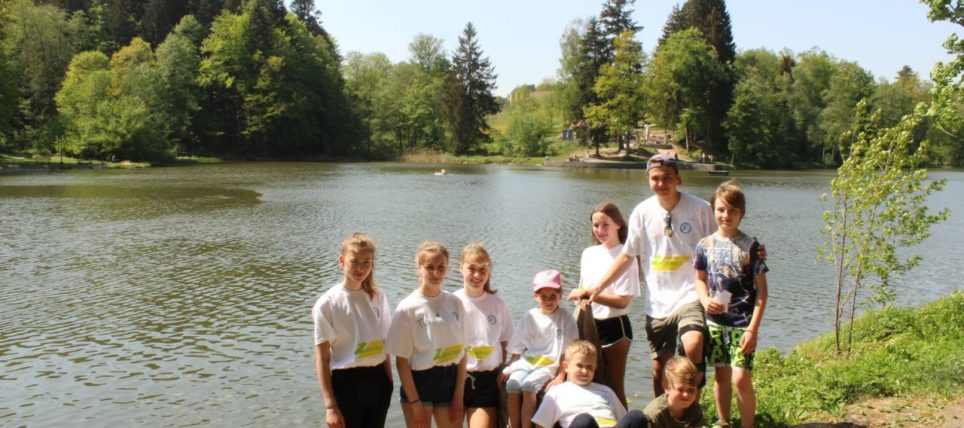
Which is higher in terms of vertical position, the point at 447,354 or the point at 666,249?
the point at 666,249

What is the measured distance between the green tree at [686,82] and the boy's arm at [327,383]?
6749 centimetres

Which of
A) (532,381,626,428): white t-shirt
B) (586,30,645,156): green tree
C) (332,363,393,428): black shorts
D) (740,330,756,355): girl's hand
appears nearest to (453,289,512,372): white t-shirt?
(532,381,626,428): white t-shirt

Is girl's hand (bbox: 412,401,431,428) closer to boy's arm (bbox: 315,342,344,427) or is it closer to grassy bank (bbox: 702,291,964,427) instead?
boy's arm (bbox: 315,342,344,427)

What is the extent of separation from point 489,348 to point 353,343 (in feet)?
2.87

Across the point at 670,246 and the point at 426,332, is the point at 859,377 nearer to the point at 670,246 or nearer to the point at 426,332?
the point at 670,246

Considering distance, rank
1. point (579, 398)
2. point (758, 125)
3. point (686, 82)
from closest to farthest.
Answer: point (579, 398)
point (758, 125)
point (686, 82)

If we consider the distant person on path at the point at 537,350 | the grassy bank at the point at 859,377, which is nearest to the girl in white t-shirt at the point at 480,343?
the distant person on path at the point at 537,350

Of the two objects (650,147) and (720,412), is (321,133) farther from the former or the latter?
(720,412)

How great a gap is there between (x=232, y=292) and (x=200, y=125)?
64234 mm

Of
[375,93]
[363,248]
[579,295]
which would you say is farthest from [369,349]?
[375,93]

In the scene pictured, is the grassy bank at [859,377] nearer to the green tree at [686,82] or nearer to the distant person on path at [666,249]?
the distant person on path at [666,249]

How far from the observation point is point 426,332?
442 centimetres

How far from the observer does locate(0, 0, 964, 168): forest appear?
63125 mm

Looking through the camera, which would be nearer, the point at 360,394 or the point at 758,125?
the point at 360,394
